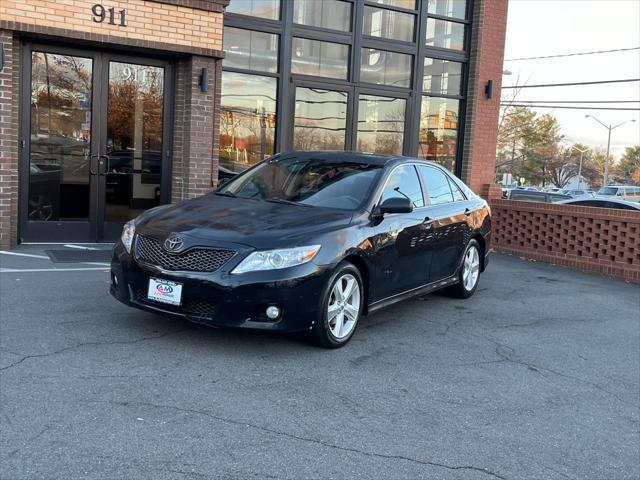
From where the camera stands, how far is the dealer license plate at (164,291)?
5.00 m

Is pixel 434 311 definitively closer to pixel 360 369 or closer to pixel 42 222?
pixel 360 369

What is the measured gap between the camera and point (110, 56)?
970 cm

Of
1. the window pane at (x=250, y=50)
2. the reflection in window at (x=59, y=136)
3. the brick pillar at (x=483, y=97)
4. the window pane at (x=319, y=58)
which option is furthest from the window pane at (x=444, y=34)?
the reflection in window at (x=59, y=136)

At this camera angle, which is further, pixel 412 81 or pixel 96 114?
pixel 412 81

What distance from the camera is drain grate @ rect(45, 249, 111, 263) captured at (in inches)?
338

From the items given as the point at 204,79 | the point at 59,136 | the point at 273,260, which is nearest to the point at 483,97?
the point at 204,79

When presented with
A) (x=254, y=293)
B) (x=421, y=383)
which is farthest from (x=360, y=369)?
(x=254, y=293)

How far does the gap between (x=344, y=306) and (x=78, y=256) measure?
4.73 m

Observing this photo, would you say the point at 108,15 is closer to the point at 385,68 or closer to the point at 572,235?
the point at 385,68

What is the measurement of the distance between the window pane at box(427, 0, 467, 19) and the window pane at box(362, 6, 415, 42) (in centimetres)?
53

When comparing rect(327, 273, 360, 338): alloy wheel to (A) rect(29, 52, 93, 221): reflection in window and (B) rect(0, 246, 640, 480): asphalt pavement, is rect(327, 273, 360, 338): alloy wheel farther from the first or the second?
(A) rect(29, 52, 93, 221): reflection in window

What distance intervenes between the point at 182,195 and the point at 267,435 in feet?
22.7

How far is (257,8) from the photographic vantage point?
1117 centimetres

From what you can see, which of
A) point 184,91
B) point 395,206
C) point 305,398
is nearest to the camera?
point 305,398
